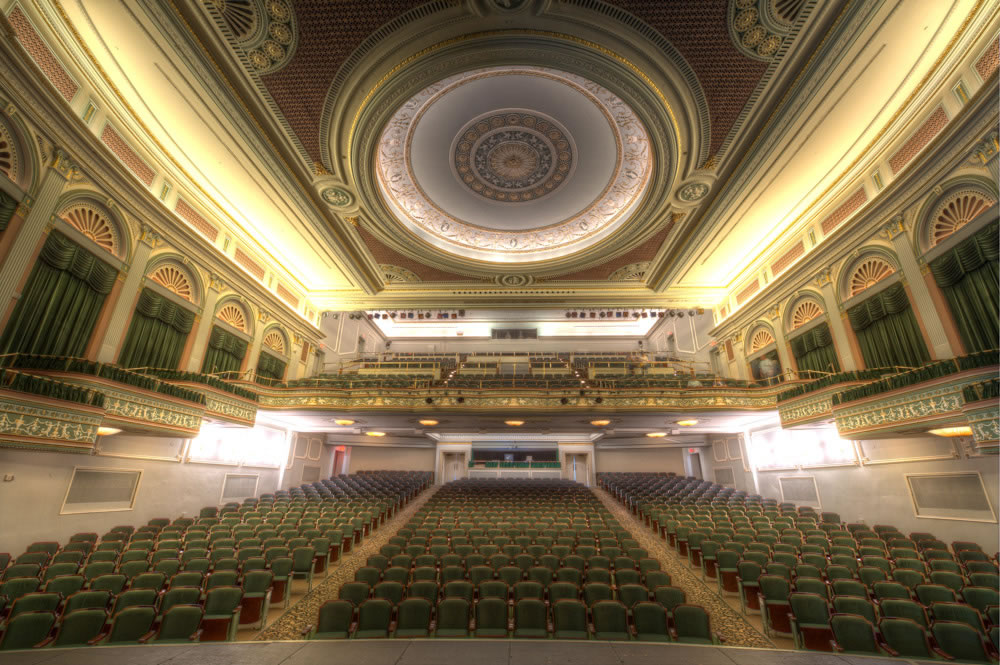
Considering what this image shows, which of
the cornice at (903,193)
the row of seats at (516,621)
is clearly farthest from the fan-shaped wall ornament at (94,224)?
the cornice at (903,193)

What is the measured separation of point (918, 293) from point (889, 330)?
121 cm

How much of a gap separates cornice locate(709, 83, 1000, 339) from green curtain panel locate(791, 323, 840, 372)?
4.64 ft

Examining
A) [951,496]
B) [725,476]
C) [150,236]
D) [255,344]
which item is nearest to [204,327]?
[255,344]

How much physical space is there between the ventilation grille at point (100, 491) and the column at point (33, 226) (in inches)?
150

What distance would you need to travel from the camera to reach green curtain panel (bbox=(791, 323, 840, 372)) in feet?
37.4

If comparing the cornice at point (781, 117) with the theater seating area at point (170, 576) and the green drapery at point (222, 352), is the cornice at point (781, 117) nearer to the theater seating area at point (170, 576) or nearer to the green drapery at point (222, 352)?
the theater seating area at point (170, 576)

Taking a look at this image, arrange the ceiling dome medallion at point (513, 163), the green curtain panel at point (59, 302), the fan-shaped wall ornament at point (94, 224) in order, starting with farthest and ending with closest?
the ceiling dome medallion at point (513, 163)
the fan-shaped wall ornament at point (94, 224)
the green curtain panel at point (59, 302)

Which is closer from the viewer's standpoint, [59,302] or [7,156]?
[7,156]

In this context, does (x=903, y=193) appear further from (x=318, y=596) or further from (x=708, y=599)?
(x=318, y=596)

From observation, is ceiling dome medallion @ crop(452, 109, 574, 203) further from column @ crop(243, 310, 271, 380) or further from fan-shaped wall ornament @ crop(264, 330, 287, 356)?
fan-shaped wall ornament @ crop(264, 330, 287, 356)

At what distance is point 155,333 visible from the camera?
10.2 meters

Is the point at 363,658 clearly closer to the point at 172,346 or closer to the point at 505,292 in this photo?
the point at 172,346

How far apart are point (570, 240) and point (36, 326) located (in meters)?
14.3

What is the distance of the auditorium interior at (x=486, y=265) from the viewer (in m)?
4.66
